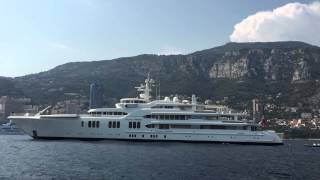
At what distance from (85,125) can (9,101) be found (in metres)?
121

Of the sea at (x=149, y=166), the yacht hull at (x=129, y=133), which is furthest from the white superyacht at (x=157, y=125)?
the sea at (x=149, y=166)

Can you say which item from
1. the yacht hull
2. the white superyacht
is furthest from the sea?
the white superyacht

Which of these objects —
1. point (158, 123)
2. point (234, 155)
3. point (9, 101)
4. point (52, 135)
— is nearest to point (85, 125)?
point (52, 135)

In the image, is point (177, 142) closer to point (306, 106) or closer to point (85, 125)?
point (85, 125)

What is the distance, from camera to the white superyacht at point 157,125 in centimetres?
7850

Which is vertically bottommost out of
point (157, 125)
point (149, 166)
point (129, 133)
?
point (149, 166)

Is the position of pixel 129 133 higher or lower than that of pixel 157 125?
lower

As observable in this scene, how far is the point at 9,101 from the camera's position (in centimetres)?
19425

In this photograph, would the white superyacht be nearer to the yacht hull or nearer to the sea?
the yacht hull

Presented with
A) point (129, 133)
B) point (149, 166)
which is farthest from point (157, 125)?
point (149, 166)

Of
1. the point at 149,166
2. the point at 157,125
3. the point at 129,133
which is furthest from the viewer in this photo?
the point at 129,133

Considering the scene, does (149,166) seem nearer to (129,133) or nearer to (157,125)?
(157,125)

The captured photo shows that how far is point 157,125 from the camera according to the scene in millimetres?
79312

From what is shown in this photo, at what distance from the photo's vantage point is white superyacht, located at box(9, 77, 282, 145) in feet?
258
